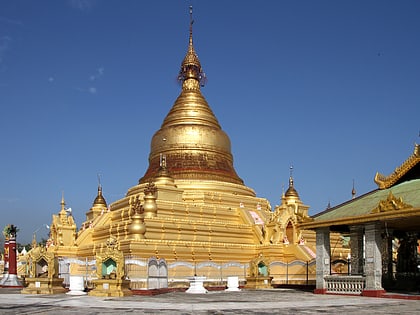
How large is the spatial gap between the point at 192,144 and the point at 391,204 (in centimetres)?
2255

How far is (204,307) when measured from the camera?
15.2 m

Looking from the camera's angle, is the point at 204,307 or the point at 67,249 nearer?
the point at 204,307

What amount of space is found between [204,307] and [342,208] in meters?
8.74

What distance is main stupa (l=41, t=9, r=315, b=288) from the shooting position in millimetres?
29328

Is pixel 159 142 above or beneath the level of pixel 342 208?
above

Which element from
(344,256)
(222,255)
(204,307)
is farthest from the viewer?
(344,256)

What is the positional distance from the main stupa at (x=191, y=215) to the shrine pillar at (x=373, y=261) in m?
3.07

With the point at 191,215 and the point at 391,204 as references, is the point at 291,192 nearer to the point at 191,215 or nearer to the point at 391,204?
the point at 191,215

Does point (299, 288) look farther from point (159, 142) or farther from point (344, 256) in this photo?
point (159, 142)

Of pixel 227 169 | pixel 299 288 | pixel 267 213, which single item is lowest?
pixel 299 288

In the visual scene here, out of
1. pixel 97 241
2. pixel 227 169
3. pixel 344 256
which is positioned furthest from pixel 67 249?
pixel 344 256

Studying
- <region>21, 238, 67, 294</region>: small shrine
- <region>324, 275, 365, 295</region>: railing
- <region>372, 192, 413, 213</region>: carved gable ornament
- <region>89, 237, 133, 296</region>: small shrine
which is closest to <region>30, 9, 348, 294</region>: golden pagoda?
<region>89, 237, 133, 296</region>: small shrine

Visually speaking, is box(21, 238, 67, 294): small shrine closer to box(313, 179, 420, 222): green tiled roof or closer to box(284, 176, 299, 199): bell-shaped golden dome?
box(313, 179, 420, 222): green tiled roof

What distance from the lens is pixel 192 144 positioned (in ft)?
130
